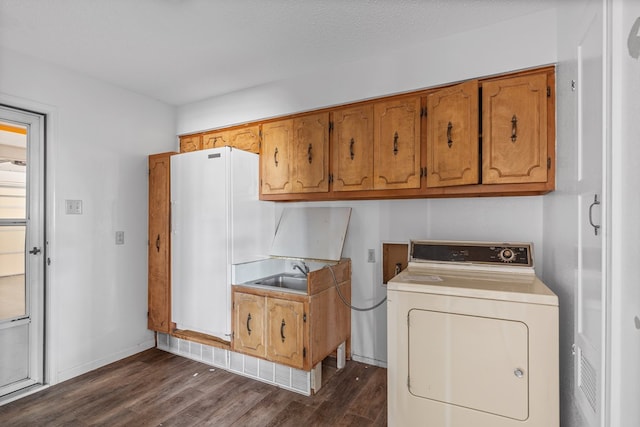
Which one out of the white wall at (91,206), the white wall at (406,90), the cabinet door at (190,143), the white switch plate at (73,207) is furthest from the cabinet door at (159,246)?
the white wall at (406,90)

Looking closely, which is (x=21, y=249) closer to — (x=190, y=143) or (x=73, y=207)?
(x=73, y=207)

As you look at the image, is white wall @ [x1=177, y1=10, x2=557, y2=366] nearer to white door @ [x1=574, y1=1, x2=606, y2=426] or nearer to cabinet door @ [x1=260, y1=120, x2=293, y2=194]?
cabinet door @ [x1=260, y1=120, x2=293, y2=194]

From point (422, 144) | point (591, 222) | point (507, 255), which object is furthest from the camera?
point (422, 144)

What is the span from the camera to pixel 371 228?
2.86 metres

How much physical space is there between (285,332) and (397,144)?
1649mm

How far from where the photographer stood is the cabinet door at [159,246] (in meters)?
3.10

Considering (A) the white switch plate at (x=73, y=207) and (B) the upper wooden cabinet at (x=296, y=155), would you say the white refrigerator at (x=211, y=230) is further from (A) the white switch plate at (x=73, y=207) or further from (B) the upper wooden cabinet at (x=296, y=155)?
(A) the white switch plate at (x=73, y=207)

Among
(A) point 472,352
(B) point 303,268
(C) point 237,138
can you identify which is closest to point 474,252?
(A) point 472,352

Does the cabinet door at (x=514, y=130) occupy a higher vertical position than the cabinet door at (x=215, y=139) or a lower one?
lower

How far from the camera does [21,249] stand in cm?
251

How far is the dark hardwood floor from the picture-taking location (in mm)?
2109

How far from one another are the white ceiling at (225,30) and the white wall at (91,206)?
10.3 inches

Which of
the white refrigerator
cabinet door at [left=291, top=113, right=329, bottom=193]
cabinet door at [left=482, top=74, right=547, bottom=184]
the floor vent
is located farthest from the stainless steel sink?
the floor vent

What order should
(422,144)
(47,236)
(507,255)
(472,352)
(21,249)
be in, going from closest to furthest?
(472,352) < (507,255) < (422,144) < (21,249) < (47,236)
